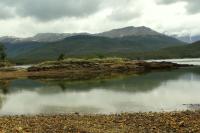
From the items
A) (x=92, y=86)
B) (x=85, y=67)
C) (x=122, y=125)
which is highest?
(x=85, y=67)

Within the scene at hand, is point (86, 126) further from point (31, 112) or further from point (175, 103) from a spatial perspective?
point (175, 103)

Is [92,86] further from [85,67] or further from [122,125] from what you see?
[85,67]

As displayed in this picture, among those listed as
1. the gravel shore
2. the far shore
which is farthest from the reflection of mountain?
the far shore

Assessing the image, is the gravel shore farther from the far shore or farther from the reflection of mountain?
the far shore

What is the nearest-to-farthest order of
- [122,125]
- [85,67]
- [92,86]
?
[122,125]
[92,86]
[85,67]

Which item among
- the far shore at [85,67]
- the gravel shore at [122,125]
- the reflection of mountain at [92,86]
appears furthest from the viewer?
the far shore at [85,67]

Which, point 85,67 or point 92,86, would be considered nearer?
point 92,86

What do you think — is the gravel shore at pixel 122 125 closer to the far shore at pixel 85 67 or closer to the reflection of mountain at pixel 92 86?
the reflection of mountain at pixel 92 86

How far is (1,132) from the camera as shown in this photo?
90.5 ft

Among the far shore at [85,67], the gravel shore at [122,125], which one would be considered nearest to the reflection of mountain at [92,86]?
the gravel shore at [122,125]

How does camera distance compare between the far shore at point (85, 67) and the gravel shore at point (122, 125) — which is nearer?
the gravel shore at point (122, 125)

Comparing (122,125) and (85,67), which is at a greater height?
(85,67)

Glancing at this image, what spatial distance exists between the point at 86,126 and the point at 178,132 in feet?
26.5

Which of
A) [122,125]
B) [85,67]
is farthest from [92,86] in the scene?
[85,67]
